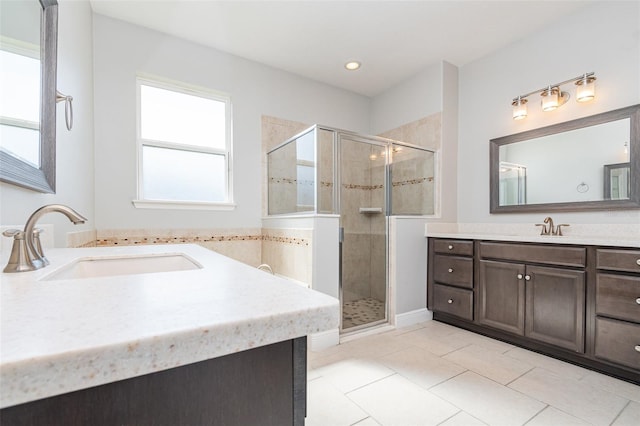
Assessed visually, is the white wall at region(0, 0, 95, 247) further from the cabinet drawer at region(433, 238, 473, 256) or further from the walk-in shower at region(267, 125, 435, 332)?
the cabinet drawer at region(433, 238, 473, 256)

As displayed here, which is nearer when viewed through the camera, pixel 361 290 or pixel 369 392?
pixel 369 392

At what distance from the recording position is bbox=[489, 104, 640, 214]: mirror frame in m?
2.07

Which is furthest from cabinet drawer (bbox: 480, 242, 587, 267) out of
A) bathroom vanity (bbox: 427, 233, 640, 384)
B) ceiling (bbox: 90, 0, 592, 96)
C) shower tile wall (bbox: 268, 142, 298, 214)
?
ceiling (bbox: 90, 0, 592, 96)

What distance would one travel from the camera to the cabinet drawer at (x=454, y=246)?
2.61m

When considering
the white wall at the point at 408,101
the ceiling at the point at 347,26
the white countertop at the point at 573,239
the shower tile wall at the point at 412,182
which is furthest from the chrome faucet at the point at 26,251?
the white wall at the point at 408,101

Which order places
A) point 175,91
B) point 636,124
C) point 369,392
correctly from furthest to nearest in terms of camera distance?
1. point 175,91
2. point 636,124
3. point 369,392

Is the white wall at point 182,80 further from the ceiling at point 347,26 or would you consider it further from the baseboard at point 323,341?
the baseboard at point 323,341

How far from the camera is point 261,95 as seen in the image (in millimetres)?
3178

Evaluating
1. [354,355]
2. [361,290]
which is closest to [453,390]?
[354,355]

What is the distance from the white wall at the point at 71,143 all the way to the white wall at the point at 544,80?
335 centimetres

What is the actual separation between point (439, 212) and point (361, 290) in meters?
1.18

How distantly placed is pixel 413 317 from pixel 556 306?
1.16 metres

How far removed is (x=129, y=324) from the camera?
38cm

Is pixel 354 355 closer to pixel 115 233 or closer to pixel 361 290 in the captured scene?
pixel 361 290
